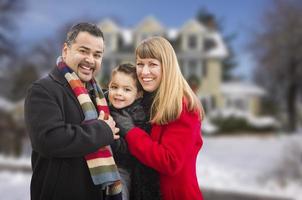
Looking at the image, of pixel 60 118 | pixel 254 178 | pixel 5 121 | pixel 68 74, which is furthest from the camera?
pixel 5 121

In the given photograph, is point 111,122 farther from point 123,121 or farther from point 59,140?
point 59,140

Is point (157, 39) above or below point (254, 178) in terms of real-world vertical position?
above

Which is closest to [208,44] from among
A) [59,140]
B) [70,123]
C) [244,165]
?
[244,165]

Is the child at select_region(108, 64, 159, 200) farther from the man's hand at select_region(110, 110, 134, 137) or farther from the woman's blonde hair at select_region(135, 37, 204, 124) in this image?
the woman's blonde hair at select_region(135, 37, 204, 124)

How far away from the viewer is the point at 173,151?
2924 millimetres

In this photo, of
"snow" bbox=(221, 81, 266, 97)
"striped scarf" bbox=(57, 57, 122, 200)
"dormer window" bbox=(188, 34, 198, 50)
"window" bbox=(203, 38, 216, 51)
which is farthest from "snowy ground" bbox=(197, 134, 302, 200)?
"snow" bbox=(221, 81, 266, 97)

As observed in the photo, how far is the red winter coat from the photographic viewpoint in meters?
2.91

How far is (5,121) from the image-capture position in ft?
69.9

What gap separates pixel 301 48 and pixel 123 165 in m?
31.8

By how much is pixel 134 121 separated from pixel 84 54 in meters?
0.56

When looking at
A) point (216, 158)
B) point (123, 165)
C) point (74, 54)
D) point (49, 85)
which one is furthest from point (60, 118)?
point (216, 158)

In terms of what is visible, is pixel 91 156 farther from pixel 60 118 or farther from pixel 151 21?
pixel 151 21

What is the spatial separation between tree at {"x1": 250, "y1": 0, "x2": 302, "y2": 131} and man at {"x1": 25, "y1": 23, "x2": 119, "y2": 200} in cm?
3141

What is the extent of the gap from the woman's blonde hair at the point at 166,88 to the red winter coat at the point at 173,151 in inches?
2.4
